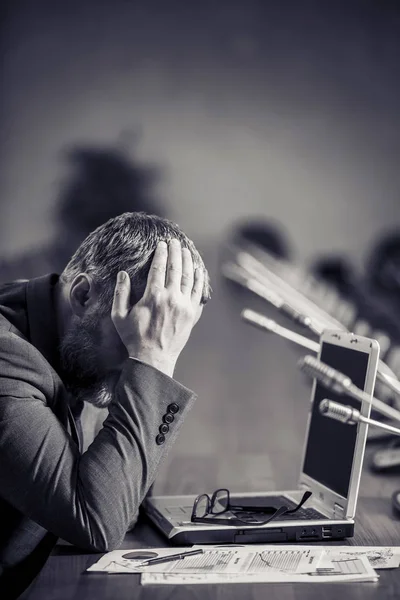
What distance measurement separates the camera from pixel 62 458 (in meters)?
0.94

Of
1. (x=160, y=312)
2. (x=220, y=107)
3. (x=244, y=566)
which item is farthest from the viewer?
A: (x=220, y=107)

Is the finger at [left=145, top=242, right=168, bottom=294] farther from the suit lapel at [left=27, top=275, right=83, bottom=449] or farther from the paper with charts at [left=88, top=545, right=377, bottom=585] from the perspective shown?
the paper with charts at [left=88, top=545, right=377, bottom=585]

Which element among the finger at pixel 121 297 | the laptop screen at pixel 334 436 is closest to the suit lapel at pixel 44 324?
the finger at pixel 121 297

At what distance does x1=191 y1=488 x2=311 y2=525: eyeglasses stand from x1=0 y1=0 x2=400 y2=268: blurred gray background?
1.86m

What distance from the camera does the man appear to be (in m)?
0.92

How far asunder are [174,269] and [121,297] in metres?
0.09

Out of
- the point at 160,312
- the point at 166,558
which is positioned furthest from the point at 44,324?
the point at 166,558

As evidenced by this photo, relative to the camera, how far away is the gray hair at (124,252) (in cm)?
110

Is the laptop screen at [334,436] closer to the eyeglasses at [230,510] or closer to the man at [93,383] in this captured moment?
the eyeglasses at [230,510]

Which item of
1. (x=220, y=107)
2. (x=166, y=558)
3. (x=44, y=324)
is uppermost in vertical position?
(x=220, y=107)

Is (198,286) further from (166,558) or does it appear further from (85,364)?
(166,558)

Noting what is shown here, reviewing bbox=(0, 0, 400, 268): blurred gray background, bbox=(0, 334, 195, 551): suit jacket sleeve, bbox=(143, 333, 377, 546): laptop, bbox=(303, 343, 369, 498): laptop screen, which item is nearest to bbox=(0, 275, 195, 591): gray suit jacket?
bbox=(0, 334, 195, 551): suit jacket sleeve

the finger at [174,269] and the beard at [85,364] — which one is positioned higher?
the finger at [174,269]

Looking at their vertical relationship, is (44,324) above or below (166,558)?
above
